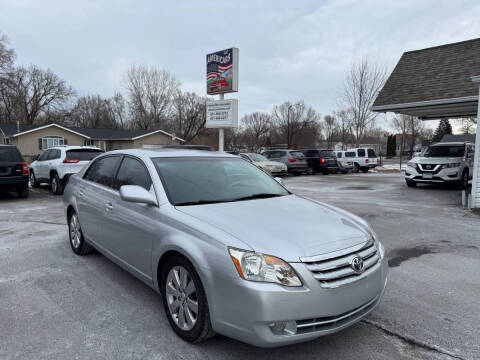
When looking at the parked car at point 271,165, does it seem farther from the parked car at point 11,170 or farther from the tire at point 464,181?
the parked car at point 11,170

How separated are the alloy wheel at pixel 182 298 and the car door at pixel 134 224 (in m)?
0.35

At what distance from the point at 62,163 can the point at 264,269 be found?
10.5 metres

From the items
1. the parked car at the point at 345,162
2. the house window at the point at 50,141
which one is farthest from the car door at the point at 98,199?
the house window at the point at 50,141

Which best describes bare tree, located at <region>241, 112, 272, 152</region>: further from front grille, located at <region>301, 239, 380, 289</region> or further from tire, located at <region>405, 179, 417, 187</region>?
front grille, located at <region>301, 239, 380, 289</region>

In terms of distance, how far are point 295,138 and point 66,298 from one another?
2212 inches

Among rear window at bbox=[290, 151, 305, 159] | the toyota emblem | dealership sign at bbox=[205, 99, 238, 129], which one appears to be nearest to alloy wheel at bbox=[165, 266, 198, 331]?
the toyota emblem

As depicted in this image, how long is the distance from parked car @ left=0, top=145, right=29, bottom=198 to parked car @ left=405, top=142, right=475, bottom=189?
44.8 feet

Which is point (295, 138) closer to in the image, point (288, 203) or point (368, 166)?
point (368, 166)

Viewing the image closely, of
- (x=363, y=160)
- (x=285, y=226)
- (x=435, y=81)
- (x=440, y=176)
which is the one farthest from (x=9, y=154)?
(x=363, y=160)

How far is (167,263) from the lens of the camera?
3.02 m

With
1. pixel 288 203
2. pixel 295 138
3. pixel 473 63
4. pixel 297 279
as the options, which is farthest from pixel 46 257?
pixel 295 138

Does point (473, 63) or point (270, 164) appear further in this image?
point (270, 164)

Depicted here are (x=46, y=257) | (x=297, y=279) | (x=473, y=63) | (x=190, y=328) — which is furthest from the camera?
(x=473, y=63)

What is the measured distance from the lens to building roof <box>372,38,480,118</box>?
38.1 ft
